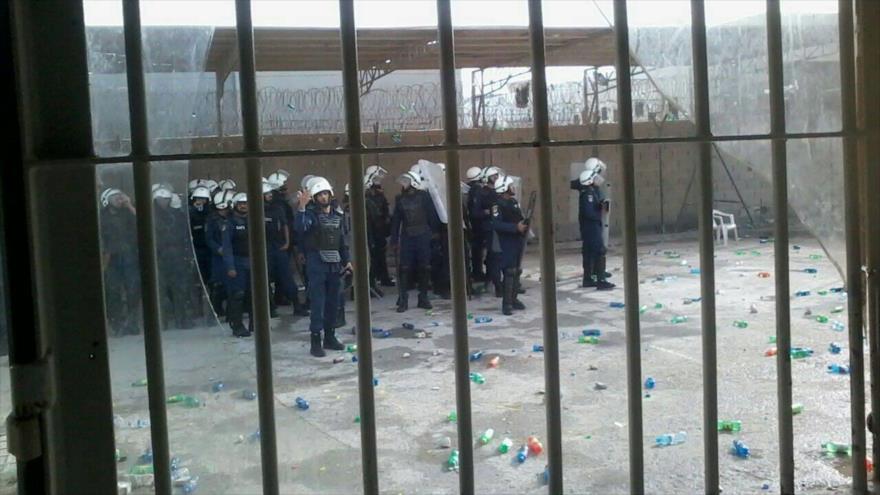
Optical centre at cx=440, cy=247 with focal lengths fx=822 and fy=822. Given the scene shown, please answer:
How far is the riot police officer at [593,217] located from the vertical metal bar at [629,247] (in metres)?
7.96

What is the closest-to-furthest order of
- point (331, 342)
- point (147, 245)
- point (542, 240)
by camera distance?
point (147, 245) → point (542, 240) → point (331, 342)

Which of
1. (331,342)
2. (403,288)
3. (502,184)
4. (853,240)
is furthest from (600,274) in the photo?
(853,240)

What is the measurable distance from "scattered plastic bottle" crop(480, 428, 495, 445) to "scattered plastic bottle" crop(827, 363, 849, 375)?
2936 millimetres

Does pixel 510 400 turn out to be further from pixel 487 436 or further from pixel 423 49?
pixel 423 49

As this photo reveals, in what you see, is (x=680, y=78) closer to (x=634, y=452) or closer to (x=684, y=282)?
(x=634, y=452)

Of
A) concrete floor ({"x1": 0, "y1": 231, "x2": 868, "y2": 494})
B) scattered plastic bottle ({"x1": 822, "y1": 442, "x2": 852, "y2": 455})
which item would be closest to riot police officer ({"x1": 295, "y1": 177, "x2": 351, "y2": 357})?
concrete floor ({"x1": 0, "y1": 231, "x2": 868, "y2": 494})

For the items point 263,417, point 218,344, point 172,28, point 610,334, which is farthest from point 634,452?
point 610,334

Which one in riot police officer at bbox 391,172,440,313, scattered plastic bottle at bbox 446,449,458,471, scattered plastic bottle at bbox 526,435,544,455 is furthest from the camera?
riot police officer at bbox 391,172,440,313

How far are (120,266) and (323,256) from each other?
5.27m

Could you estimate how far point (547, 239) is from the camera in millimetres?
2672

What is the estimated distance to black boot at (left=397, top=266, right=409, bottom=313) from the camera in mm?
10336

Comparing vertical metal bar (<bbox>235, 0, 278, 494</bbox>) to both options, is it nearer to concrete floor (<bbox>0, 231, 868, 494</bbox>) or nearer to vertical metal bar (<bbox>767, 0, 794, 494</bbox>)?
concrete floor (<bbox>0, 231, 868, 494</bbox>)

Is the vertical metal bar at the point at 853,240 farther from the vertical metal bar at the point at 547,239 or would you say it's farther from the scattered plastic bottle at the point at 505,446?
the scattered plastic bottle at the point at 505,446

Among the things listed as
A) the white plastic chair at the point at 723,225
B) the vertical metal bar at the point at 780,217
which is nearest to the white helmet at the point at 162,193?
the vertical metal bar at the point at 780,217
